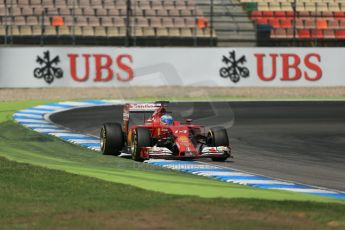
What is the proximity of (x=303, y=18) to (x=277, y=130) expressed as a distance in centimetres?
1918

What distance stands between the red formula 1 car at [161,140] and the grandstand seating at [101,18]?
1739 centimetres

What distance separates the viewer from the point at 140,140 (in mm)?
14500

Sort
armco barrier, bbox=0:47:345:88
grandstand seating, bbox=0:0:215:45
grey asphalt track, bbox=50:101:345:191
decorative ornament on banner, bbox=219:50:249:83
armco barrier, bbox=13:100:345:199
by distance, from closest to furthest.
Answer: armco barrier, bbox=13:100:345:199 → grey asphalt track, bbox=50:101:345:191 → armco barrier, bbox=0:47:345:88 → decorative ornament on banner, bbox=219:50:249:83 → grandstand seating, bbox=0:0:215:45

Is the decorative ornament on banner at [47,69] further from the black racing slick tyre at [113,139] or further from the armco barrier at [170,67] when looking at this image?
the black racing slick tyre at [113,139]

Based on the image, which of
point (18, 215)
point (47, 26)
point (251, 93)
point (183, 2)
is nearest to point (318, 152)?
point (18, 215)

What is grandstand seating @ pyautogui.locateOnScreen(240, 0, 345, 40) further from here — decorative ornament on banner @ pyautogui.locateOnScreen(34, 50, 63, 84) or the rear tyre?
the rear tyre

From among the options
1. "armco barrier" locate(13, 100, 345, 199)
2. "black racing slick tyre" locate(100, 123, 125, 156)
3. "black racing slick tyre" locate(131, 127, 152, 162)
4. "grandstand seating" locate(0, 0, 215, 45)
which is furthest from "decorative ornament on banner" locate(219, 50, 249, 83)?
"black racing slick tyre" locate(131, 127, 152, 162)

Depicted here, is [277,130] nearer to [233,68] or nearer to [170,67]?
[170,67]

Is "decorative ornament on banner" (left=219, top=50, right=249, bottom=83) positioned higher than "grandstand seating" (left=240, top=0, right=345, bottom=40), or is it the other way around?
"grandstand seating" (left=240, top=0, right=345, bottom=40)

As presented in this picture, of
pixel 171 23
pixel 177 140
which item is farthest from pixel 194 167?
pixel 171 23

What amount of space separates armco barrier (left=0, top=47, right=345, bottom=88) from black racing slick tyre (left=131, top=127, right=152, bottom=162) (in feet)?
50.7

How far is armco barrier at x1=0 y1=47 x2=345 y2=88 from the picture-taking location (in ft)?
97.0

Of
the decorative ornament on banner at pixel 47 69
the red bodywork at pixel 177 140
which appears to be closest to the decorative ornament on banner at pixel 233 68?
the decorative ornament on banner at pixel 47 69

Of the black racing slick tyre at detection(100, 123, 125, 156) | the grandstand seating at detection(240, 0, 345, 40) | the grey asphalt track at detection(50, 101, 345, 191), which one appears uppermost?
the grandstand seating at detection(240, 0, 345, 40)
